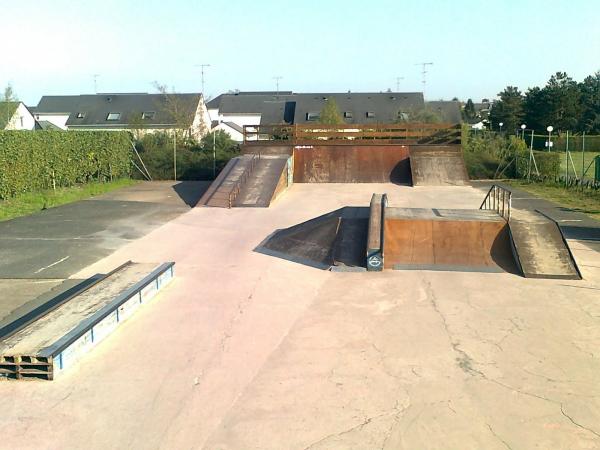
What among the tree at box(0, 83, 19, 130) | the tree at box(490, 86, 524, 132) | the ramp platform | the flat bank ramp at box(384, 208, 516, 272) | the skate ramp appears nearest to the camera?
the ramp platform

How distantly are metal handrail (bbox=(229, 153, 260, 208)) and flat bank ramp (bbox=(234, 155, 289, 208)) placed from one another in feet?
0.36

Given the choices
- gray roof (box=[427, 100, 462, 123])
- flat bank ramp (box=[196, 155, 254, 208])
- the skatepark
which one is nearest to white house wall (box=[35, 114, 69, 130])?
gray roof (box=[427, 100, 462, 123])

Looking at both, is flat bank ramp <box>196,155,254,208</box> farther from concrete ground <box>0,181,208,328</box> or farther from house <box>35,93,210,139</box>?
house <box>35,93,210,139</box>

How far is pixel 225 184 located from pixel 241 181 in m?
0.73

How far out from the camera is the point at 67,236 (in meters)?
14.6

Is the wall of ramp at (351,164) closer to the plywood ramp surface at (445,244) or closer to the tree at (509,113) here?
the plywood ramp surface at (445,244)

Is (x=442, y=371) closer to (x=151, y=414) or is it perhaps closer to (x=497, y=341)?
(x=497, y=341)

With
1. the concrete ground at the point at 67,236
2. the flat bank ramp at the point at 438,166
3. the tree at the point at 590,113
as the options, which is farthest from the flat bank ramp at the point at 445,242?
the tree at the point at 590,113

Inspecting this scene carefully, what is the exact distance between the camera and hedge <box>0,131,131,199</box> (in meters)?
19.0

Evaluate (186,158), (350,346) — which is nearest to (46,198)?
(186,158)

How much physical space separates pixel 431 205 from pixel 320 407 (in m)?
14.5

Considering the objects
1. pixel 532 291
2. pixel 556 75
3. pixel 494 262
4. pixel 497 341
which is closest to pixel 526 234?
pixel 494 262

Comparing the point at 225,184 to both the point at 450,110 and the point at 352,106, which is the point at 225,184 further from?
the point at 450,110

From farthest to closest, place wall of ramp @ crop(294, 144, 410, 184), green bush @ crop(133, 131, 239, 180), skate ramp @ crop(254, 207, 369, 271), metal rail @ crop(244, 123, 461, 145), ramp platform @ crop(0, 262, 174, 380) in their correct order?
1. green bush @ crop(133, 131, 239, 180)
2. metal rail @ crop(244, 123, 461, 145)
3. wall of ramp @ crop(294, 144, 410, 184)
4. skate ramp @ crop(254, 207, 369, 271)
5. ramp platform @ crop(0, 262, 174, 380)
